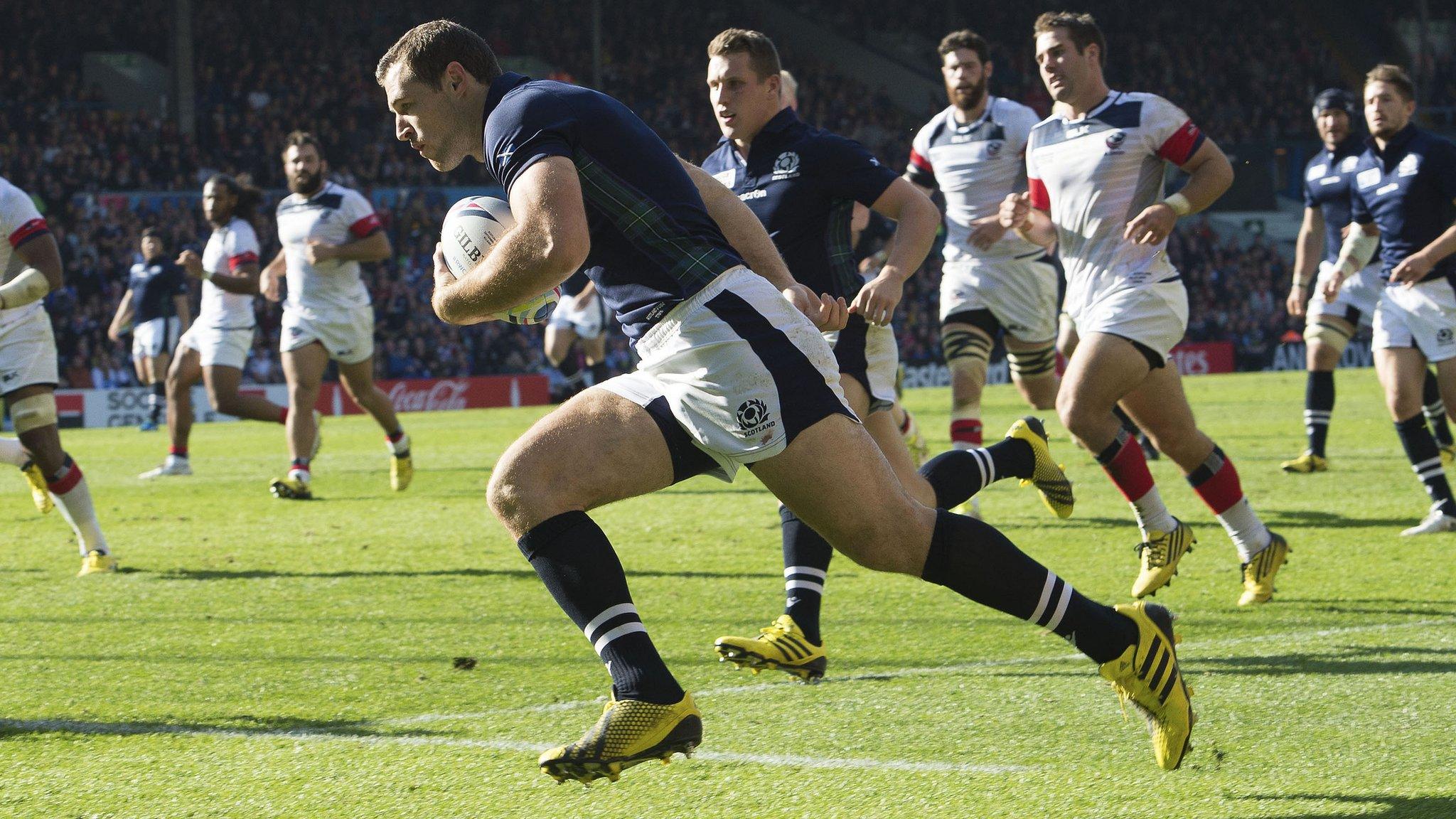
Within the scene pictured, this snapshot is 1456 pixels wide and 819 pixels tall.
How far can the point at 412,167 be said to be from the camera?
32.7 m

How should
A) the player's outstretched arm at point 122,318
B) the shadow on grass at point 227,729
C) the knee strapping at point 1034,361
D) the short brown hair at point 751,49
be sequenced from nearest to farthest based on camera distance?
1. the shadow on grass at point 227,729
2. the short brown hair at point 751,49
3. the knee strapping at point 1034,361
4. the player's outstretched arm at point 122,318

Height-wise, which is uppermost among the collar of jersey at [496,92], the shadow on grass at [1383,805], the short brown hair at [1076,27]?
the short brown hair at [1076,27]

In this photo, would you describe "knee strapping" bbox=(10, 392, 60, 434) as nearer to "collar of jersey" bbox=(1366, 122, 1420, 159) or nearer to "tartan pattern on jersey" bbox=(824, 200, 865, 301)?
"tartan pattern on jersey" bbox=(824, 200, 865, 301)

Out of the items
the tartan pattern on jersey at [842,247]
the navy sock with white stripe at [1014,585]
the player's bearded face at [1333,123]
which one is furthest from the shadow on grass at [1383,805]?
the player's bearded face at [1333,123]

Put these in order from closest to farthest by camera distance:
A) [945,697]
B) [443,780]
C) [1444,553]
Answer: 1. [443,780]
2. [945,697]
3. [1444,553]

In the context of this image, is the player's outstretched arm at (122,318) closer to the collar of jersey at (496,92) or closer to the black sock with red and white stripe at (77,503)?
the black sock with red and white stripe at (77,503)

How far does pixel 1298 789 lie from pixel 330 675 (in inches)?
123

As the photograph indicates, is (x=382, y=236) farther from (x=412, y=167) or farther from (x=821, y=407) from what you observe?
(x=412, y=167)

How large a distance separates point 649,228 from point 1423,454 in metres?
5.94

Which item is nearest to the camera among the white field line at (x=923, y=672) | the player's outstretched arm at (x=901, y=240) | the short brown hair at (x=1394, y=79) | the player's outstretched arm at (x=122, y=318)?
the white field line at (x=923, y=672)

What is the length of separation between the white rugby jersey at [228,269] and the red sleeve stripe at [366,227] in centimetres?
131

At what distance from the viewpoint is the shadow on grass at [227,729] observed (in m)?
4.44

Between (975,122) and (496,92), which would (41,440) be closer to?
(496,92)

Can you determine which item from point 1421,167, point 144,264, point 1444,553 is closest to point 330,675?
point 1444,553
